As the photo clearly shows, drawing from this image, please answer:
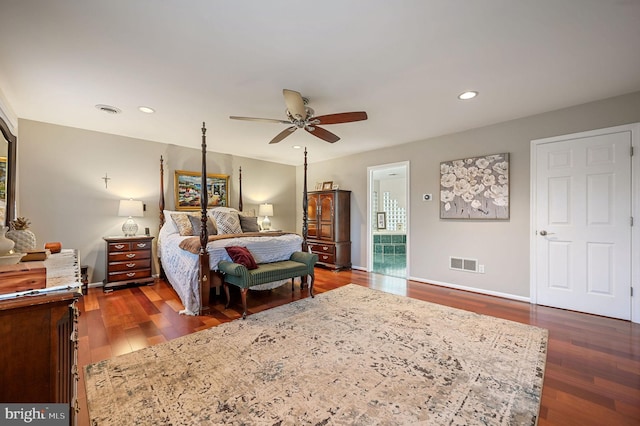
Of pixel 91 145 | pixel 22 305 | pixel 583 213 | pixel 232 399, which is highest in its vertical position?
pixel 91 145

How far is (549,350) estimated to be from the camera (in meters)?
2.29

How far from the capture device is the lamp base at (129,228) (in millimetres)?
4230

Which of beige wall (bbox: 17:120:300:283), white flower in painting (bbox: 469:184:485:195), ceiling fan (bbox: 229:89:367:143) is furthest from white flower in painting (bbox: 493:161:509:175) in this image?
beige wall (bbox: 17:120:300:283)

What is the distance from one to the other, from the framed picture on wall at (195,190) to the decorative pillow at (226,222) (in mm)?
781

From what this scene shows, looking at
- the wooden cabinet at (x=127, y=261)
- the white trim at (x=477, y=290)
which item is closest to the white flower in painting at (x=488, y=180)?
the white trim at (x=477, y=290)

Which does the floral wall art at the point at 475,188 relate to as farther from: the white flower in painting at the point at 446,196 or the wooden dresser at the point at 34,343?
the wooden dresser at the point at 34,343

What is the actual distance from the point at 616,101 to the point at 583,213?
1235 millimetres

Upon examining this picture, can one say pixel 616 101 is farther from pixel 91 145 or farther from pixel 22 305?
pixel 91 145

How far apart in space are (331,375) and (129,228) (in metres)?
3.94

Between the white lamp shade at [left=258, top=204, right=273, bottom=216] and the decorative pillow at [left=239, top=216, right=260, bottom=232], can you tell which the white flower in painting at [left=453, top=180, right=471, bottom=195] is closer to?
the decorative pillow at [left=239, top=216, right=260, bottom=232]

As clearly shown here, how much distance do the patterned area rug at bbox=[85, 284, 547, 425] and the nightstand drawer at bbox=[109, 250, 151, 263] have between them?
7.38ft

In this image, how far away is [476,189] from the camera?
3.90 metres

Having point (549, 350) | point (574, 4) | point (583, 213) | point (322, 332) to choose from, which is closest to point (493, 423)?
point (549, 350)

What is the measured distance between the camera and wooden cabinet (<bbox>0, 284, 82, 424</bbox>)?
2.89 ft
